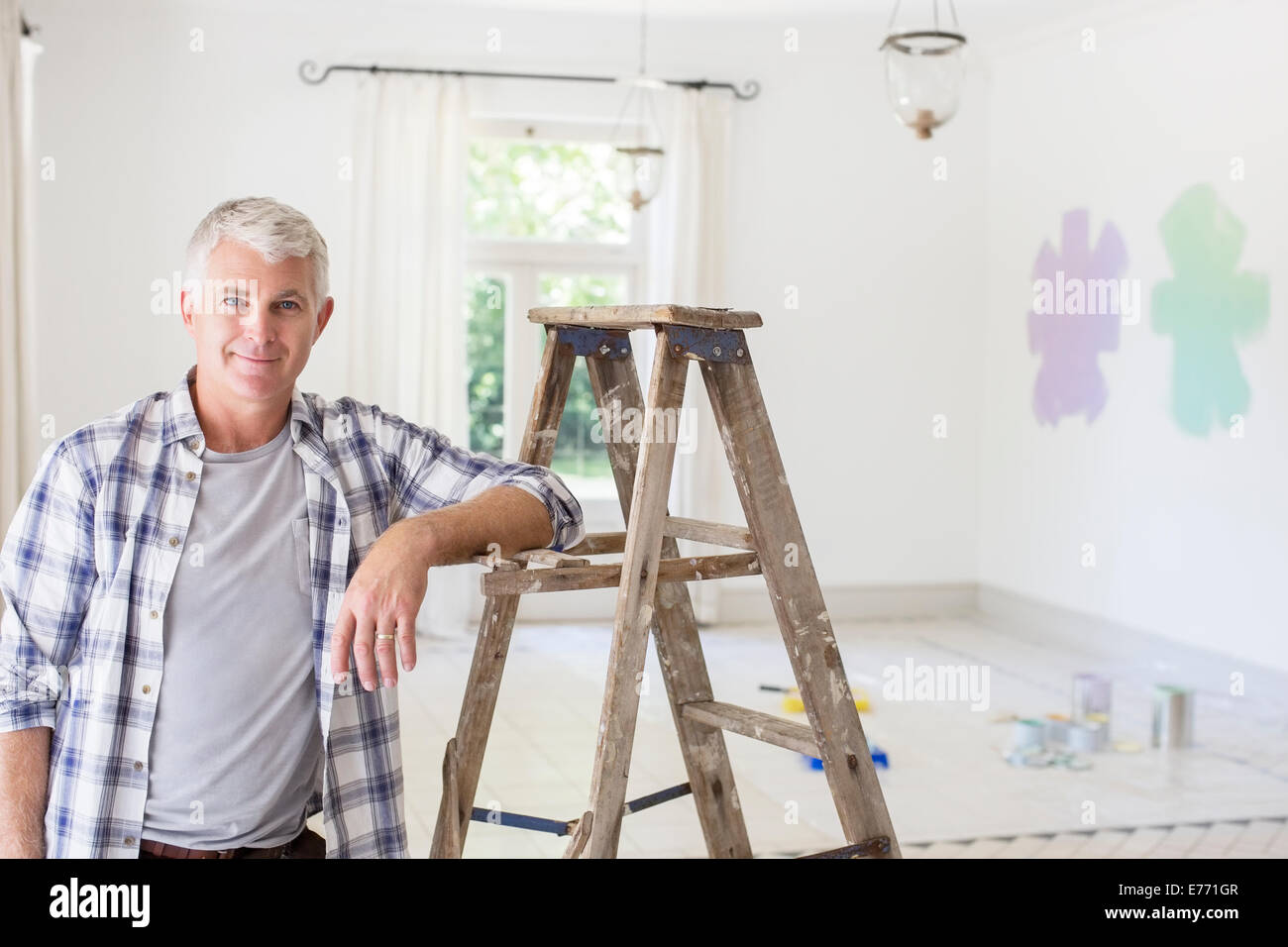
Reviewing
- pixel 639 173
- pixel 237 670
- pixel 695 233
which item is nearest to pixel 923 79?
pixel 639 173

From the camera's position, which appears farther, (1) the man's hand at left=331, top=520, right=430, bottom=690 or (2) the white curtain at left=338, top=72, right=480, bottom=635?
(2) the white curtain at left=338, top=72, right=480, bottom=635

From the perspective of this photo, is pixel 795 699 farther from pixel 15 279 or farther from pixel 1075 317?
pixel 15 279

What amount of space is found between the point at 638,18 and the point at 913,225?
1.74 metres

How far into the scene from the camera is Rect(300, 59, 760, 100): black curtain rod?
612 centimetres

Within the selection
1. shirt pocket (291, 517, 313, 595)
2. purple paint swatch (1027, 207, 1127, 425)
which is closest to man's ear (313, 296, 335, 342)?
shirt pocket (291, 517, 313, 595)

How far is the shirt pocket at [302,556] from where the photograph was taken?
66.2 inches

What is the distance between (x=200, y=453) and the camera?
167cm

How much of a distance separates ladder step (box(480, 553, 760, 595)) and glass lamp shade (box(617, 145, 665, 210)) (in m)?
3.66

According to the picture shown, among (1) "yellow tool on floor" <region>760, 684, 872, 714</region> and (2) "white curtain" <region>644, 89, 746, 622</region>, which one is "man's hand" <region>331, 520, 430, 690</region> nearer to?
(1) "yellow tool on floor" <region>760, 684, 872, 714</region>

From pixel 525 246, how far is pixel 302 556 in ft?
16.3

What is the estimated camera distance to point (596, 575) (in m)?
1.99

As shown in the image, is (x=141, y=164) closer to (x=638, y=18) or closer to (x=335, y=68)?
(x=335, y=68)

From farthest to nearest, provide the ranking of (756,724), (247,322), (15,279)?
(15,279)
(756,724)
(247,322)
